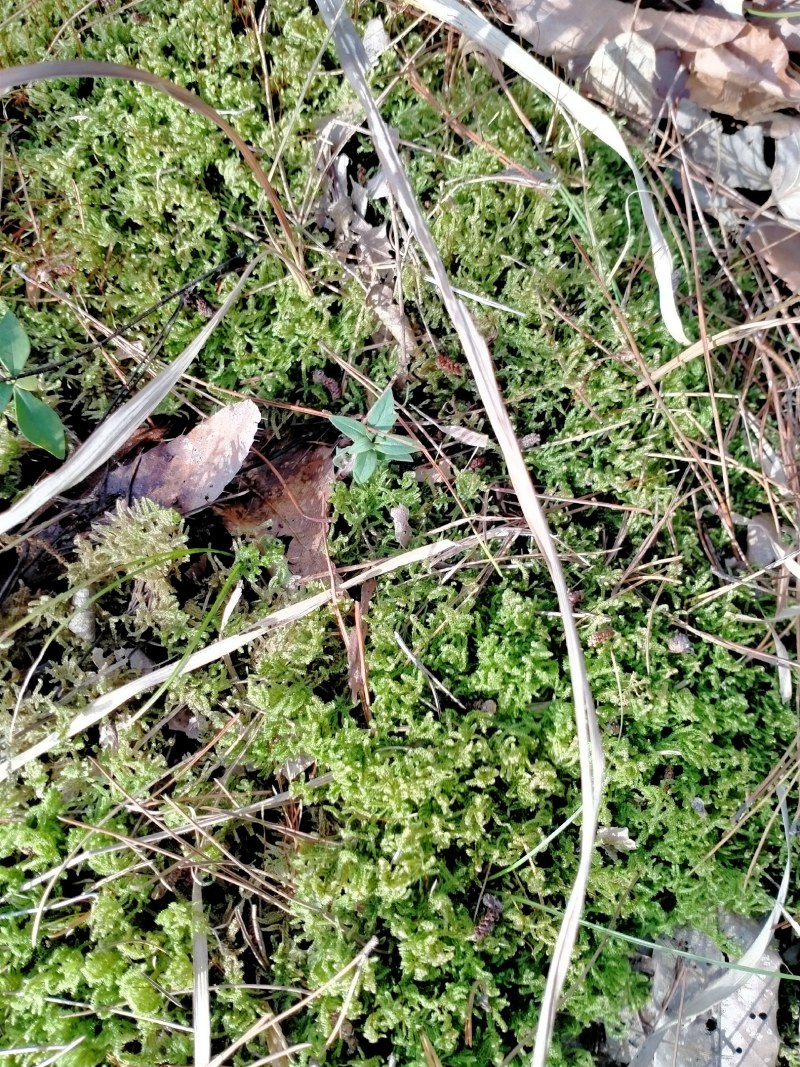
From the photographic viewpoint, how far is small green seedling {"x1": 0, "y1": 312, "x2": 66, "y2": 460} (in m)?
1.87

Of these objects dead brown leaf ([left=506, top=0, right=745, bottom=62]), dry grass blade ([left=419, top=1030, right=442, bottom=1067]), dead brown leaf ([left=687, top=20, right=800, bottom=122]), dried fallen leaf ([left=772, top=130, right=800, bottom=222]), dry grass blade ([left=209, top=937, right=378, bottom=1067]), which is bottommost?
dry grass blade ([left=419, top=1030, right=442, bottom=1067])

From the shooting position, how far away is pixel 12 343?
1872 mm

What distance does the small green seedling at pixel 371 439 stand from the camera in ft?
6.24

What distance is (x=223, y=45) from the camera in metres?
2.06

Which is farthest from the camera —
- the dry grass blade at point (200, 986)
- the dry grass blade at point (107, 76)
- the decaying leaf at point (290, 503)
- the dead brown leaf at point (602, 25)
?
the decaying leaf at point (290, 503)

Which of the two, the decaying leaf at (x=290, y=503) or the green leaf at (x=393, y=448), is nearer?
the green leaf at (x=393, y=448)

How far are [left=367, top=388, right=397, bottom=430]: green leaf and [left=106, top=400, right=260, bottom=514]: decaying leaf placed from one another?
0.37m

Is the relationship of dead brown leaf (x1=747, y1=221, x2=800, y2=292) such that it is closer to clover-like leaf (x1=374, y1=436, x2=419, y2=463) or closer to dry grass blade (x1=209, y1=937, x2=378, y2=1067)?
clover-like leaf (x1=374, y1=436, x2=419, y2=463)

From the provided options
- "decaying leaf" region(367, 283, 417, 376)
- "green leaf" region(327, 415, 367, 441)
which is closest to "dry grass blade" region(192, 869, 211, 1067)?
"green leaf" region(327, 415, 367, 441)

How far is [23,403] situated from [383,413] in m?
0.98

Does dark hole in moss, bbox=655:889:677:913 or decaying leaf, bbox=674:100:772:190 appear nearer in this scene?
Result: dark hole in moss, bbox=655:889:677:913

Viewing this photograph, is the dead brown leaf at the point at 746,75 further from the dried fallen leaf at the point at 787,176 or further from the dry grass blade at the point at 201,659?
the dry grass blade at the point at 201,659

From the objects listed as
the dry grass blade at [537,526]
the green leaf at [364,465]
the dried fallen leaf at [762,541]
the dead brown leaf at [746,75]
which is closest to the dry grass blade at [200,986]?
the dry grass blade at [537,526]

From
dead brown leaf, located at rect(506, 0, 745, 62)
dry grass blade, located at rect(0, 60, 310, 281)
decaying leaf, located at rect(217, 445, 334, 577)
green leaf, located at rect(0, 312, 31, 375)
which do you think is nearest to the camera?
dry grass blade, located at rect(0, 60, 310, 281)
